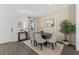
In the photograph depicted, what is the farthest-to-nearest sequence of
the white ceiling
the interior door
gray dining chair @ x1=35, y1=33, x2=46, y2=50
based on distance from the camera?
the interior door, gray dining chair @ x1=35, y1=33, x2=46, y2=50, the white ceiling

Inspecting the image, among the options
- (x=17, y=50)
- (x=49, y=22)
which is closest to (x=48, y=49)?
(x=49, y=22)

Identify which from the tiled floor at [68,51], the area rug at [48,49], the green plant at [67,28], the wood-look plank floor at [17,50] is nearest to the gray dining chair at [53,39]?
the area rug at [48,49]

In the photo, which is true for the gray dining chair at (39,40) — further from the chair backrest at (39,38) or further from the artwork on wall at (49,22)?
the artwork on wall at (49,22)

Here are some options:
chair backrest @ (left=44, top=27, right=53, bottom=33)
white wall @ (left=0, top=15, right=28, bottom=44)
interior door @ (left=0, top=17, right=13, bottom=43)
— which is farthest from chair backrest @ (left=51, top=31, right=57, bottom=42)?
interior door @ (left=0, top=17, right=13, bottom=43)

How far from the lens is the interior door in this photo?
409 cm

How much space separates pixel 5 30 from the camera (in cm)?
436

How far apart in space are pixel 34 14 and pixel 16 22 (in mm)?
831

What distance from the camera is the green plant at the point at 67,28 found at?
139 inches

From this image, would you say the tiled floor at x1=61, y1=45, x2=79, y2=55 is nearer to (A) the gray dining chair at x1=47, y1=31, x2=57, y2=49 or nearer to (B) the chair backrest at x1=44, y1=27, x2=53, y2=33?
(A) the gray dining chair at x1=47, y1=31, x2=57, y2=49

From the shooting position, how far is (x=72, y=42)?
12.3ft

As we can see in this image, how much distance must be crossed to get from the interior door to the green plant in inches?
86.5

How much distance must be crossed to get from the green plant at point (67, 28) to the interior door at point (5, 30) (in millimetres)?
2197
